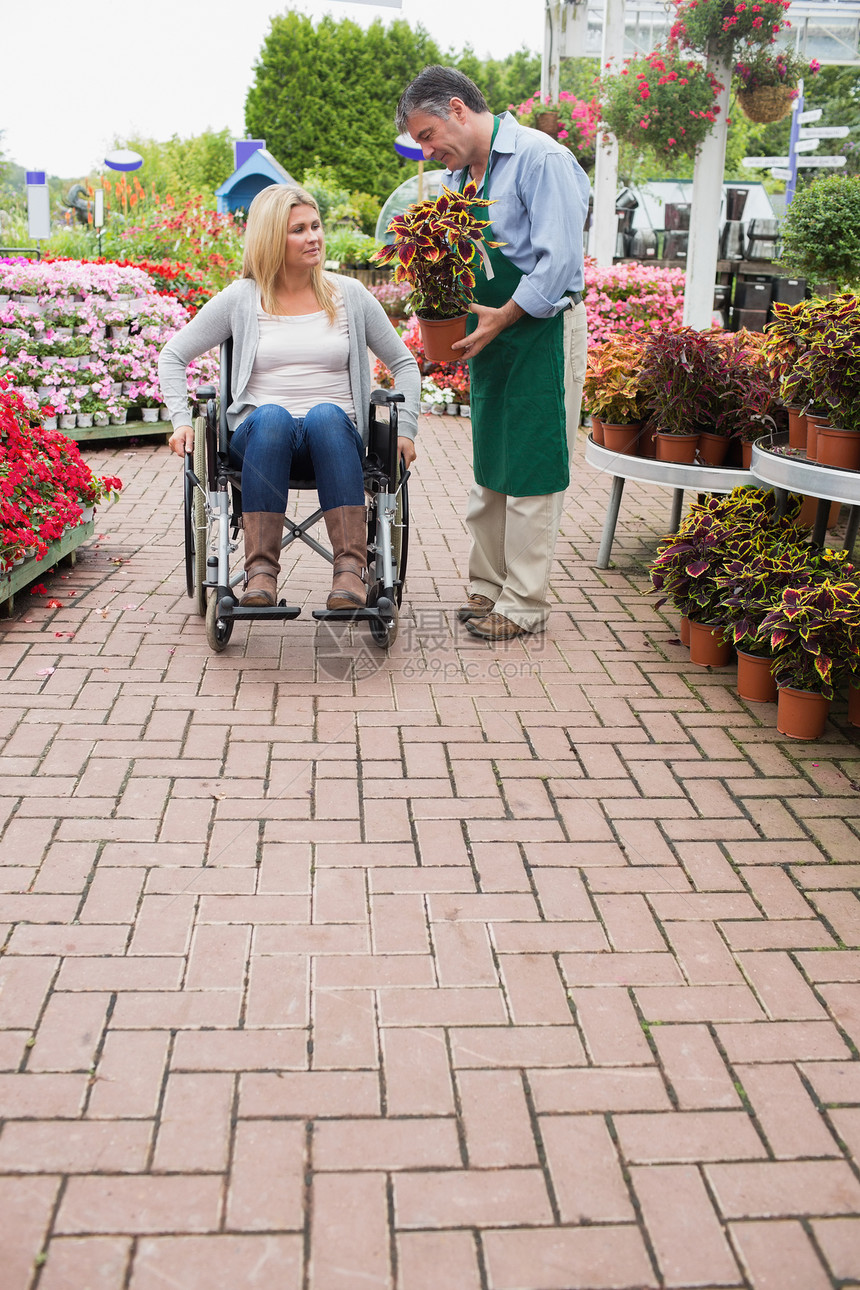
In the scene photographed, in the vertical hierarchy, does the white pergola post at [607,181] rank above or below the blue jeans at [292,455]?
above

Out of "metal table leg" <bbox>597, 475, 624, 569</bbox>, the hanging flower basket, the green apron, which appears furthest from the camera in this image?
the hanging flower basket

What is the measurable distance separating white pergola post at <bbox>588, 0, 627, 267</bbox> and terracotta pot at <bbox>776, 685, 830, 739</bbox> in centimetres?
867

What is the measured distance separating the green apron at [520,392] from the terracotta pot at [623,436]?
0.94 m

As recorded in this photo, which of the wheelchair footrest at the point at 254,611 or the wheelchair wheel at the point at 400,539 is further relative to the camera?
the wheelchair wheel at the point at 400,539

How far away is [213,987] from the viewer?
2209 millimetres

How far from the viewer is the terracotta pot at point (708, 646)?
3.96 meters

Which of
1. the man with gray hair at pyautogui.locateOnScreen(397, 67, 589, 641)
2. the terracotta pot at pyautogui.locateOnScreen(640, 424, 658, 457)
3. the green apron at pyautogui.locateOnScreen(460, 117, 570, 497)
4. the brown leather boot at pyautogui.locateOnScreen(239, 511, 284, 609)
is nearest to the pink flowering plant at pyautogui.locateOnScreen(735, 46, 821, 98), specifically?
the terracotta pot at pyautogui.locateOnScreen(640, 424, 658, 457)

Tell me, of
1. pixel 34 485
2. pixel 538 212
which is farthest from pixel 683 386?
pixel 34 485

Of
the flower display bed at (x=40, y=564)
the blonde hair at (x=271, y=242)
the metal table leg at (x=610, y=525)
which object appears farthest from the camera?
the metal table leg at (x=610, y=525)

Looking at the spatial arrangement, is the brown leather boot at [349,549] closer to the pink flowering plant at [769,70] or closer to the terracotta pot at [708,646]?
the terracotta pot at [708,646]

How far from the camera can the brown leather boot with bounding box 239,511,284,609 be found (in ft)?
12.1

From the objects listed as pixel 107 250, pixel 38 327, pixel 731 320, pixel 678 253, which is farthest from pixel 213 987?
pixel 678 253

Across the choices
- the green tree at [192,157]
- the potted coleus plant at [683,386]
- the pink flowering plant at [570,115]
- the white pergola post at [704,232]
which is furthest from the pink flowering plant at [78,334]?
the green tree at [192,157]

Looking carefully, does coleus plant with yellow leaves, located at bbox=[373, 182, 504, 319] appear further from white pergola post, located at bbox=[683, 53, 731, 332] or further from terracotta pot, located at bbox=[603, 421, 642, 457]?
white pergola post, located at bbox=[683, 53, 731, 332]
